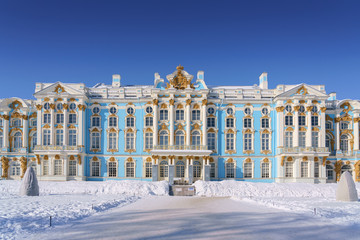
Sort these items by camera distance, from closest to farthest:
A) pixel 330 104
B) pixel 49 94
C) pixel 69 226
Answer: pixel 69 226 → pixel 49 94 → pixel 330 104

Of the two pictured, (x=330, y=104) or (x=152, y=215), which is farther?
(x=330, y=104)

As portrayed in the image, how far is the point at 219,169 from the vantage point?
1726 inches

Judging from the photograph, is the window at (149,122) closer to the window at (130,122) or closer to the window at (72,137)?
the window at (130,122)


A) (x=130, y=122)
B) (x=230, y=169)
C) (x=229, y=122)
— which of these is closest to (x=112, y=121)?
(x=130, y=122)

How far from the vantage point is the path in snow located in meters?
13.0

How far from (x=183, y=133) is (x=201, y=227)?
29.6 meters

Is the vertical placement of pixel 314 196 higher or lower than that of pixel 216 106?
lower

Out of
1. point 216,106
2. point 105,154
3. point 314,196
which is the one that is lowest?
point 314,196

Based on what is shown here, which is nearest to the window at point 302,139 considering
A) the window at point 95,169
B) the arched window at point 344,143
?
the arched window at point 344,143

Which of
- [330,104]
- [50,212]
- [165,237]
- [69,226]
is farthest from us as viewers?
[330,104]

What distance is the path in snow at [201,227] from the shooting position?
1297 cm

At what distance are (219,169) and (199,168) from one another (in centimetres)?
269

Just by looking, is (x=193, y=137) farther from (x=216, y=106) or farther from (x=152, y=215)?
(x=152, y=215)

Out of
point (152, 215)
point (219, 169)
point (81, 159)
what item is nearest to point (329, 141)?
point (219, 169)
